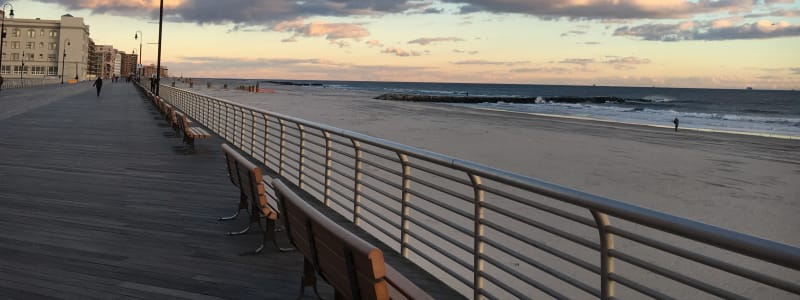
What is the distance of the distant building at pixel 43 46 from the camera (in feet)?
442

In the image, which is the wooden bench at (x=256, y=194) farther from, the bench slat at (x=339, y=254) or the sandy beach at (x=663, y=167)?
the sandy beach at (x=663, y=167)

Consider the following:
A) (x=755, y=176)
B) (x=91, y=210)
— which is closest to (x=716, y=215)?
(x=755, y=176)

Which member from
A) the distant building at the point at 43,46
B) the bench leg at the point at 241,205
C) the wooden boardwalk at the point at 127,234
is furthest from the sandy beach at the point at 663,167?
the distant building at the point at 43,46

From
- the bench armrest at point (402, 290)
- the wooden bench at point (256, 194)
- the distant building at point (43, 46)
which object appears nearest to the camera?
the bench armrest at point (402, 290)

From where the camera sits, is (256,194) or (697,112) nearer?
(256,194)

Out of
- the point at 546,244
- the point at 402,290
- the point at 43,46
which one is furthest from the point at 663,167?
the point at 43,46

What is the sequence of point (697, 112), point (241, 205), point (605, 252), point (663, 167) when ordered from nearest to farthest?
point (605, 252) < point (241, 205) < point (663, 167) < point (697, 112)

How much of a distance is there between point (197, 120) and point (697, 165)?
52.5ft

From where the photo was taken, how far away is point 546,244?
7.86 metres

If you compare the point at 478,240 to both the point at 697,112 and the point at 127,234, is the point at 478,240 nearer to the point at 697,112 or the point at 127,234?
the point at 127,234

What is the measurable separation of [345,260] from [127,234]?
11.8 feet

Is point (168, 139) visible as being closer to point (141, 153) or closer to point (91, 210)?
point (141, 153)

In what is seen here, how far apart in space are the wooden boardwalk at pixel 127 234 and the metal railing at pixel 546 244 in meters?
1.03

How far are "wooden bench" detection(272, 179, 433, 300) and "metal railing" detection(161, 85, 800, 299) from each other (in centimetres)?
79
